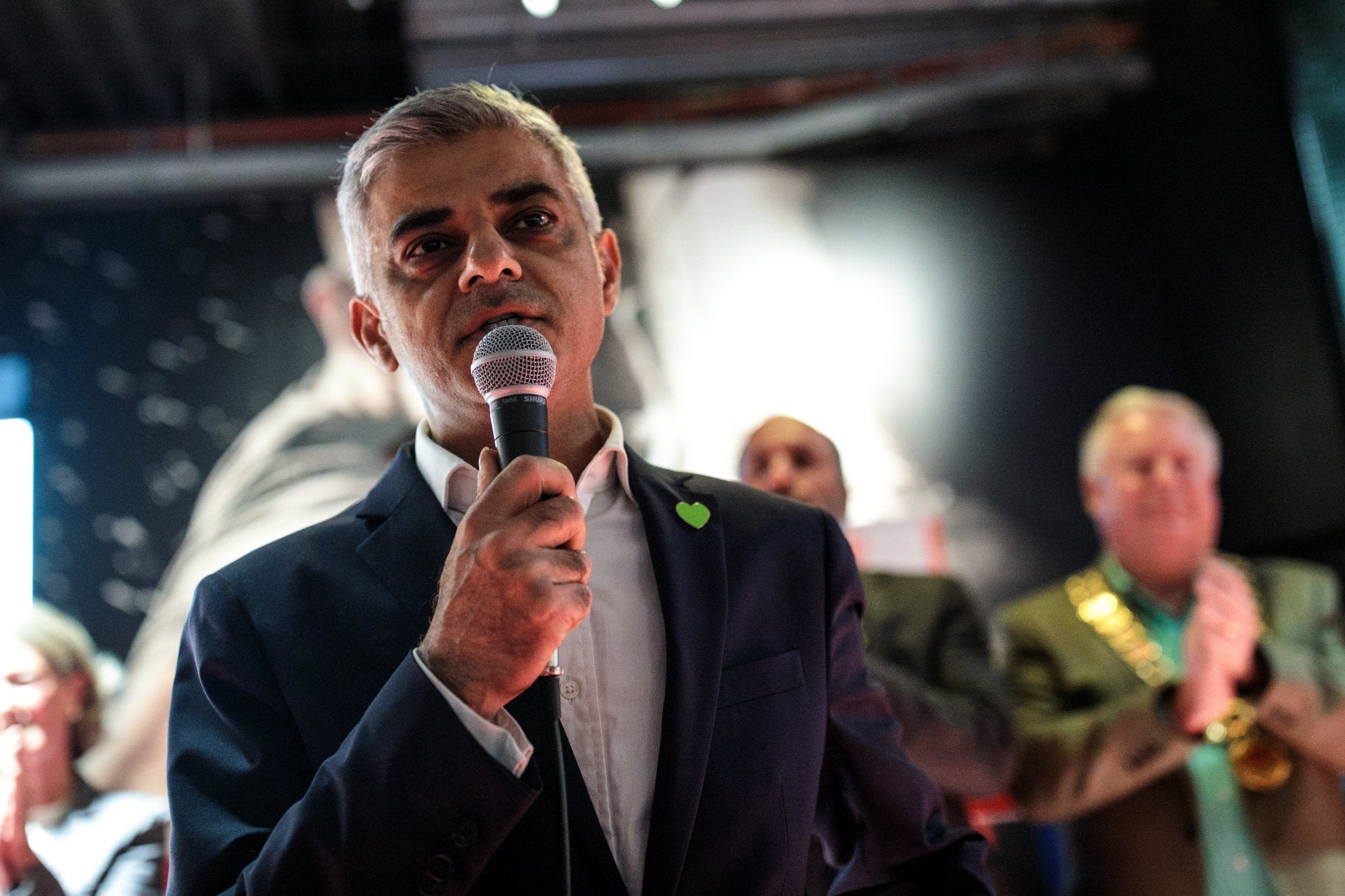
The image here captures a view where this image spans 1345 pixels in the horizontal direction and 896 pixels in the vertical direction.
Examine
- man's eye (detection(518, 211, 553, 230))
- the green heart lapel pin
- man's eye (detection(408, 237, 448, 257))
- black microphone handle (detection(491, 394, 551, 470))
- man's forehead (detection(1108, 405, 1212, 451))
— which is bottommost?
the green heart lapel pin

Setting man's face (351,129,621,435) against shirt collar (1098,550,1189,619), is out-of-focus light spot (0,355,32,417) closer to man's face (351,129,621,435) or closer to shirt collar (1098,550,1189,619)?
man's face (351,129,621,435)

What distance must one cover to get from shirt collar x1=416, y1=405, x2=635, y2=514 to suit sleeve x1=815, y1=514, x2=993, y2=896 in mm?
273

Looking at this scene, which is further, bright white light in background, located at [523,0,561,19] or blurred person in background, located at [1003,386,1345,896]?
bright white light in background, located at [523,0,561,19]

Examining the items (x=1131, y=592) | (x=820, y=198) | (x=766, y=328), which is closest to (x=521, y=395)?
(x=1131, y=592)

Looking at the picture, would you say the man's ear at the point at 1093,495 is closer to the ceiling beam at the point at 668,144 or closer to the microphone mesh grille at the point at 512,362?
the ceiling beam at the point at 668,144

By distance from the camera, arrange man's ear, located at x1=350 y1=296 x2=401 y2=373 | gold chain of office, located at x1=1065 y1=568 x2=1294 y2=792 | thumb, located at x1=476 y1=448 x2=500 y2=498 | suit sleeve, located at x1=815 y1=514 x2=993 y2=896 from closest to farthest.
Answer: thumb, located at x1=476 y1=448 x2=500 y2=498
suit sleeve, located at x1=815 y1=514 x2=993 y2=896
man's ear, located at x1=350 y1=296 x2=401 y2=373
gold chain of office, located at x1=1065 y1=568 x2=1294 y2=792

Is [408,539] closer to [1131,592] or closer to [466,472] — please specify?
[466,472]

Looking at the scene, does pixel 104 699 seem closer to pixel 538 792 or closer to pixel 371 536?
pixel 371 536

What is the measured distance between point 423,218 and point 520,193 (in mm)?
116

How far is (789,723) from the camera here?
51.1 inches

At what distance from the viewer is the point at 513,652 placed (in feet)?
3.41

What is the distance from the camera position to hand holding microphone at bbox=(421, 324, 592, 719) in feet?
3.34

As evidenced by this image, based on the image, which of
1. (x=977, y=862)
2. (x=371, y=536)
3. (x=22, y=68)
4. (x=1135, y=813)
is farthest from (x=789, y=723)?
(x=22, y=68)

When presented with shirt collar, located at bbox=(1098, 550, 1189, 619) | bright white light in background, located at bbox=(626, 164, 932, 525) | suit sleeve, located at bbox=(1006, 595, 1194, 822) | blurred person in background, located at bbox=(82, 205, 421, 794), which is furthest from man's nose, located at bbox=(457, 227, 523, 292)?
bright white light in background, located at bbox=(626, 164, 932, 525)
